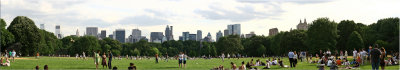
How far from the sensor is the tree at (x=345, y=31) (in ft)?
297

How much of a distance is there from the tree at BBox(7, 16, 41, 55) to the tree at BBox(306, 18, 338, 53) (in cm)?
6209

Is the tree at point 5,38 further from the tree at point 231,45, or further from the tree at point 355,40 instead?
the tree at point 231,45

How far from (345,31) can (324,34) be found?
12.3 metres

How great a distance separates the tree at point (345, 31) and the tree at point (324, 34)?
729 cm

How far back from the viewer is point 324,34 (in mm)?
82375

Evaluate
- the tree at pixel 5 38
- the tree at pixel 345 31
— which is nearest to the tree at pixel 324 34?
the tree at pixel 345 31

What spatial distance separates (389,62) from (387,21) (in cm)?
4656

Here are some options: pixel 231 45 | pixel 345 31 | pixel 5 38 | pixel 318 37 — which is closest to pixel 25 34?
pixel 5 38

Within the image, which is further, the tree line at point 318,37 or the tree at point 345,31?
the tree at point 345,31

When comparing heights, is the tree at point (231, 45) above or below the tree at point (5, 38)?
below

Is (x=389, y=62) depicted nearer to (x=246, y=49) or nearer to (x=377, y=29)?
(x=377, y=29)

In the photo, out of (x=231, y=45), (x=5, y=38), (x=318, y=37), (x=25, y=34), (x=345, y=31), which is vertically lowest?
(x=231, y=45)

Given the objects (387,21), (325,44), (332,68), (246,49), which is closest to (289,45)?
(325,44)

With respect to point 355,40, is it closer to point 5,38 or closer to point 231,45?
point 231,45
